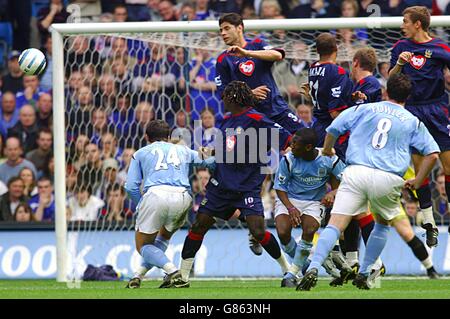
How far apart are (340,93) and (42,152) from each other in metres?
5.85

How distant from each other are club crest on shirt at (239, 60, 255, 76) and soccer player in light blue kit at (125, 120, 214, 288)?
38.4 inches

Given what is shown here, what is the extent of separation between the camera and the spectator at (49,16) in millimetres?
16781

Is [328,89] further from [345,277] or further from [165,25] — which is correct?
[165,25]

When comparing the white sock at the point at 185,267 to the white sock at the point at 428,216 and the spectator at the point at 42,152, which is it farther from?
the spectator at the point at 42,152

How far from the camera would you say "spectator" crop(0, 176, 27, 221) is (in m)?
14.4

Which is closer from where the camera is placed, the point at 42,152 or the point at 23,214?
the point at 23,214

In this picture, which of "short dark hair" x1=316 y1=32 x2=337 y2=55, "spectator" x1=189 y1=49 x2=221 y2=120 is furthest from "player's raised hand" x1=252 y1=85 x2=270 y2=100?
"spectator" x1=189 y1=49 x2=221 y2=120

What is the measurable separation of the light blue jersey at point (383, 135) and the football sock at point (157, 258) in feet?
6.81

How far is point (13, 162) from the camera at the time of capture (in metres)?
15.0

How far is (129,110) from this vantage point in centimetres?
1426

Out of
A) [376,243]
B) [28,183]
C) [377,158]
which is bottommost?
[28,183]

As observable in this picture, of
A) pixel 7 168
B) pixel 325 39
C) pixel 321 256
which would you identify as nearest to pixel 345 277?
pixel 321 256

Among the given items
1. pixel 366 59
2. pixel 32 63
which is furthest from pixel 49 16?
pixel 366 59

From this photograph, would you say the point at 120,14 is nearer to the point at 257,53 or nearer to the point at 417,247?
the point at 257,53
